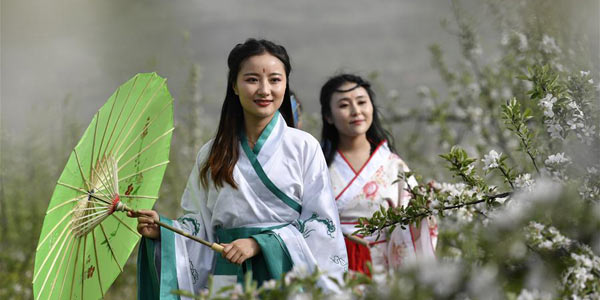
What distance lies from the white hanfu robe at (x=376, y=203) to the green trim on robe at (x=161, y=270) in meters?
0.88

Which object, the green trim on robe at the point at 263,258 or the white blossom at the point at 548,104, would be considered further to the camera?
the green trim on robe at the point at 263,258

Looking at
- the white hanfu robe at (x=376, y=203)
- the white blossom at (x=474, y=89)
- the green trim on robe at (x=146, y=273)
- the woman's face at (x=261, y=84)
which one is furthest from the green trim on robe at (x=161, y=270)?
the white blossom at (x=474, y=89)

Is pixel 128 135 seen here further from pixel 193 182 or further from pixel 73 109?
pixel 73 109

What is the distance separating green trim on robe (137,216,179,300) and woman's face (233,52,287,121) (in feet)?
1.43

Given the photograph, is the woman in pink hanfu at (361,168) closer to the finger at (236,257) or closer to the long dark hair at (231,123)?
the long dark hair at (231,123)

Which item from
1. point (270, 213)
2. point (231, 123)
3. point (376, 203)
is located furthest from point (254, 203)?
point (376, 203)

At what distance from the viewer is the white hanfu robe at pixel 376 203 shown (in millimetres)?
2436

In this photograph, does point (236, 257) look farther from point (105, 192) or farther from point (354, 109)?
point (354, 109)

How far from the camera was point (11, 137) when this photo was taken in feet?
16.8

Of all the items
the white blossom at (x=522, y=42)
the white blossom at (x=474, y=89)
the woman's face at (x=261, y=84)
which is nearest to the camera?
the woman's face at (x=261, y=84)

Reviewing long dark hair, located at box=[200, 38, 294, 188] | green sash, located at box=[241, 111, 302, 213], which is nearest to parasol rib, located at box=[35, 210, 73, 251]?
long dark hair, located at box=[200, 38, 294, 188]

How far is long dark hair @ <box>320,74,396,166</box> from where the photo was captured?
273cm

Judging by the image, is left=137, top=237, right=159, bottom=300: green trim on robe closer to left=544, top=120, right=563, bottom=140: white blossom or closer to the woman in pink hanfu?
the woman in pink hanfu

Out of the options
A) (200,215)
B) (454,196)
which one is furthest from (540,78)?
(200,215)
